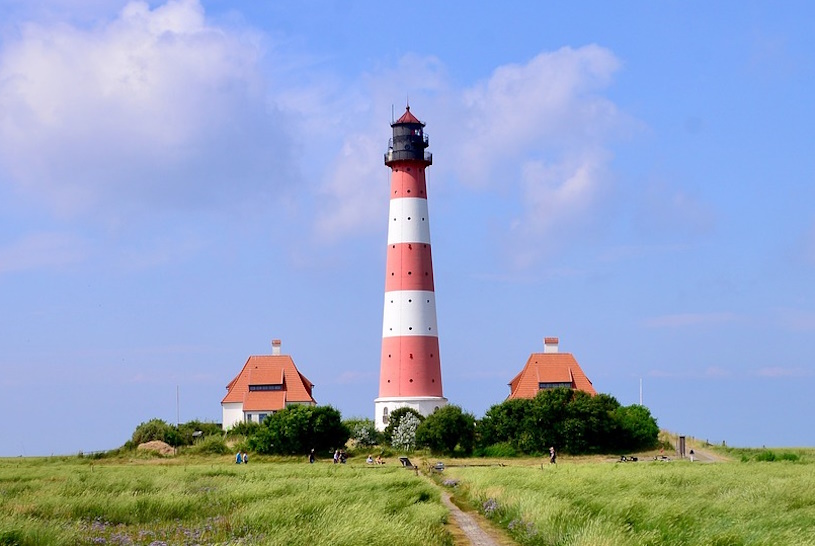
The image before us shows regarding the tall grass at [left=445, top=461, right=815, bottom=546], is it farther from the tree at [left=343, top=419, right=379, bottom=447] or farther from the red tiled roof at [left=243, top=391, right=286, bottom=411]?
the red tiled roof at [left=243, top=391, right=286, bottom=411]

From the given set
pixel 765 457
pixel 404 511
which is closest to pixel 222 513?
pixel 404 511

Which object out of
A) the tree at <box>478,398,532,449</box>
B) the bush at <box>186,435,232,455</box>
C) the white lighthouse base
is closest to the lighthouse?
the white lighthouse base

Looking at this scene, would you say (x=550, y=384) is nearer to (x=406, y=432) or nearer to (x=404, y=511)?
(x=406, y=432)

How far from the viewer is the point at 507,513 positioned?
23344 mm

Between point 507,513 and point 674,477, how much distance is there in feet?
27.9

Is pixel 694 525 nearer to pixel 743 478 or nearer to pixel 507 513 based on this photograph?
pixel 507 513

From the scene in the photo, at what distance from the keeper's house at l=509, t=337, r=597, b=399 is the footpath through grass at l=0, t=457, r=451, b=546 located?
38.0 metres

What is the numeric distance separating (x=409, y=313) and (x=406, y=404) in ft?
17.4

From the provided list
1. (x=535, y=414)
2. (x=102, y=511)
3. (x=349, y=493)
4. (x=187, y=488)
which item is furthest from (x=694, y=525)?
(x=535, y=414)

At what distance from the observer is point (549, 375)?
221 feet

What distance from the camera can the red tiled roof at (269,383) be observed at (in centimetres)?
6981

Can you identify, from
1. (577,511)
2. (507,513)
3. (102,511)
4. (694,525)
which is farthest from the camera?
(507,513)

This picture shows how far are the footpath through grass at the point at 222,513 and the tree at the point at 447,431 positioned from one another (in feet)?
94.7

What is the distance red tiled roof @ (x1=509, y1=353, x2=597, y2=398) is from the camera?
66875 millimetres
